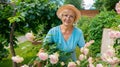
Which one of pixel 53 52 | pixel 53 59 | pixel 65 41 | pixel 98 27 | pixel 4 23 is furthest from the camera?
pixel 98 27

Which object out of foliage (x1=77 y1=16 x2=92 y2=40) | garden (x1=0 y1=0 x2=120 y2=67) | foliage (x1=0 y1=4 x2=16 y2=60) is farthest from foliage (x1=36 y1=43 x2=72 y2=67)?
foliage (x1=77 y1=16 x2=92 y2=40)

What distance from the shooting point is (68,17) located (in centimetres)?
370

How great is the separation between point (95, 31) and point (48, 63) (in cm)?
638

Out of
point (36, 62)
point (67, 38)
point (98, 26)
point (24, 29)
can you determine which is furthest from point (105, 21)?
point (36, 62)

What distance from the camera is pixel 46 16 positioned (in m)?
6.43

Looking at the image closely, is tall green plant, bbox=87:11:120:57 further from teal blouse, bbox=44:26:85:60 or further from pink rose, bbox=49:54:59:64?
pink rose, bbox=49:54:59:64

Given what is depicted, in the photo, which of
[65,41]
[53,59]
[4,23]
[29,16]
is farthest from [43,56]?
[4,23]

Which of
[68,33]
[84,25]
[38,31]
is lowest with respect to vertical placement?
[84,25]

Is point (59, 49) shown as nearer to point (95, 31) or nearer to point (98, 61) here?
point (98, 61)

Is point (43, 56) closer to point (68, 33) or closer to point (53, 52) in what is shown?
point (53, 52)

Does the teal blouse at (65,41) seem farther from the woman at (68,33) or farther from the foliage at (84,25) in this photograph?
the foliage at (84,25)

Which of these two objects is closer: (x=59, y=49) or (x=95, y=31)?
(x=59, y=49)

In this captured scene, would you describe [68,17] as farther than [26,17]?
No

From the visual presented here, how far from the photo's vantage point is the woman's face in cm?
368
